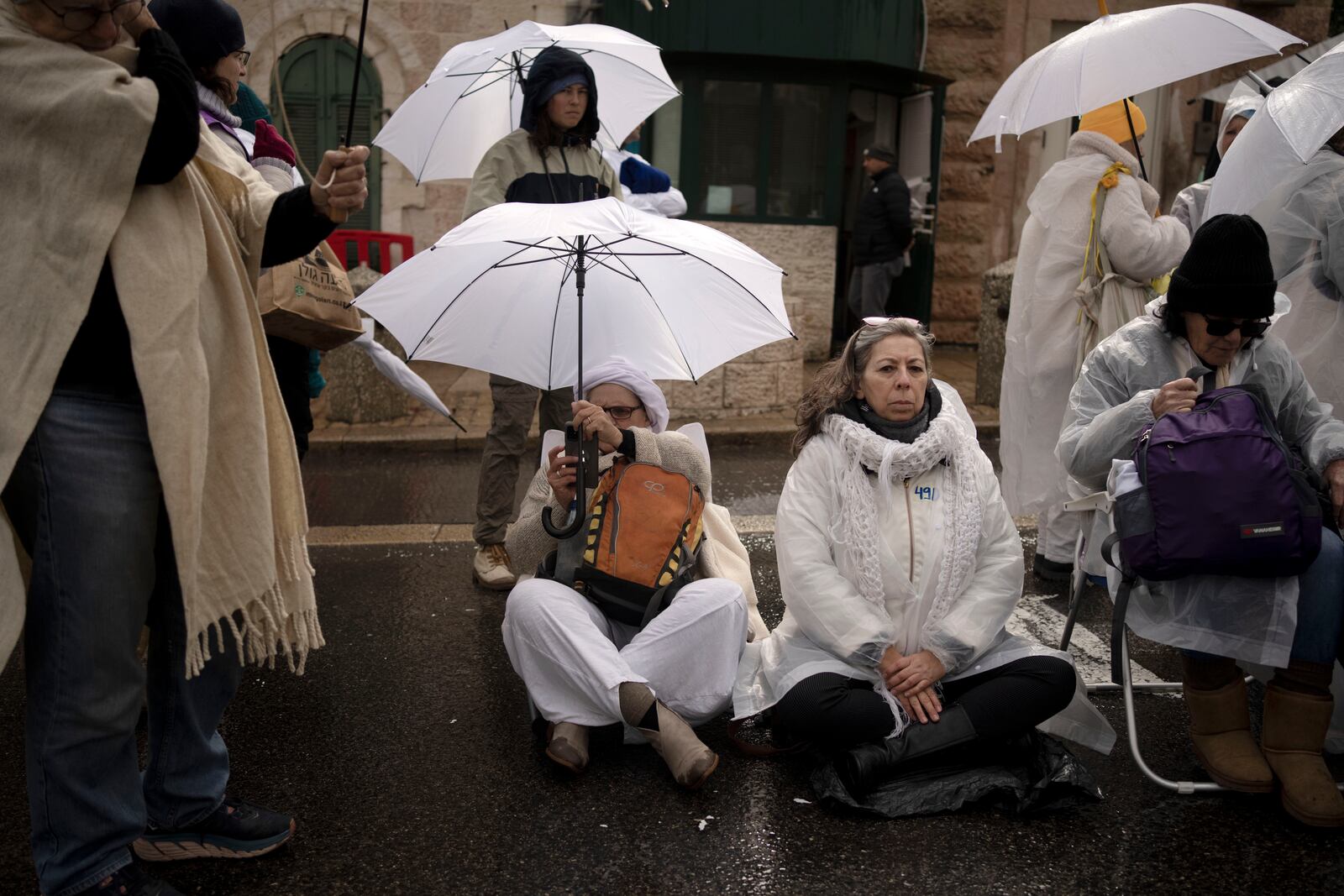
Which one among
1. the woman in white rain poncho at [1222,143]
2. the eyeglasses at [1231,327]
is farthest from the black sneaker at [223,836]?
the woman in white rain poncho at [1222,143]

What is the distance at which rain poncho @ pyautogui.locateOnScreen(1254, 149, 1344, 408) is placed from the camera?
3.98 metres

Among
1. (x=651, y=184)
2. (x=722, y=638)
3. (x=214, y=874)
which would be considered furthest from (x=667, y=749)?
(x=651, y=184)

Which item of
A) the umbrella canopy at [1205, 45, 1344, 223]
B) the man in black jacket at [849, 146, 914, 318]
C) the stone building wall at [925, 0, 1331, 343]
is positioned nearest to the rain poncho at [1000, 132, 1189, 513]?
the umbrella canopy at [1205, 45, 1344, 223]

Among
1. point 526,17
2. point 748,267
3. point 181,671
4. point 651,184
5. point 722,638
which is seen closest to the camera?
point 181,671

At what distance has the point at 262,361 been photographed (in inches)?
105

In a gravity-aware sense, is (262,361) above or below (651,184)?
below

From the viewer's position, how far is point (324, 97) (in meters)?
10.8

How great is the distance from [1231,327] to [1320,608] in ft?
2.65

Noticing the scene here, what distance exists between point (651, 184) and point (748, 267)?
290 centimetres

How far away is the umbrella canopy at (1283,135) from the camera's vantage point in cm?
346

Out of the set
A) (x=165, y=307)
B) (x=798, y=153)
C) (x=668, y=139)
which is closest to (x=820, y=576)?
(x=165, y=307)

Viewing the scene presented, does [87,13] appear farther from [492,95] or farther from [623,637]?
[492,95]

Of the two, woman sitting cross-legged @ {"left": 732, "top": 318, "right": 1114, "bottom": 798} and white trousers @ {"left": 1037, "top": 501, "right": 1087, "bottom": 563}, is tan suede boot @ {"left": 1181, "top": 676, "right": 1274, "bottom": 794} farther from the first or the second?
white trousers @ {"left": 1037, "top": 501, "right": 1087, "bottom": 563}

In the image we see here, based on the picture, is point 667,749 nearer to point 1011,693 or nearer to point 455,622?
point 1011,693
